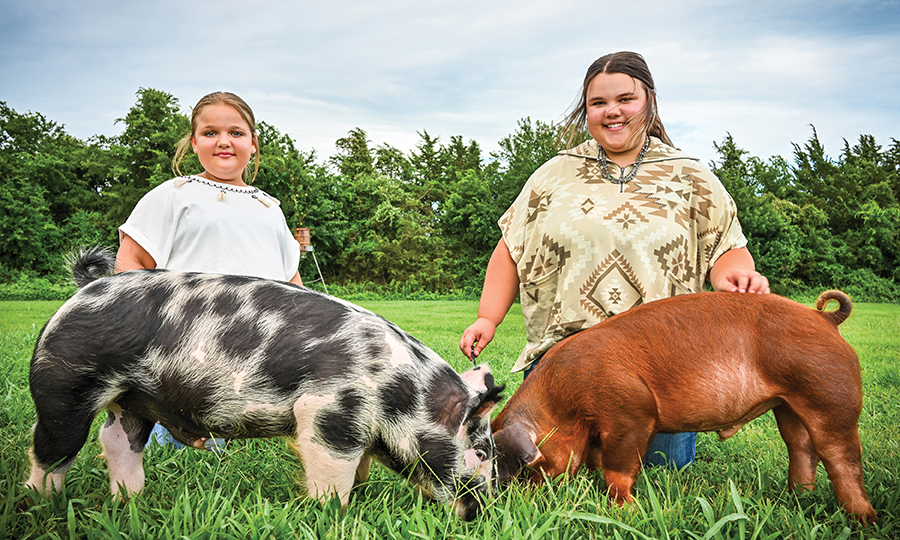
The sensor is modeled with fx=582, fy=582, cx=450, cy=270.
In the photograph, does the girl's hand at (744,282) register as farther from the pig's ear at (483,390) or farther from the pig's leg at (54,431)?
the pig's leg at (54,431)

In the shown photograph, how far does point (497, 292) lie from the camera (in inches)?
126

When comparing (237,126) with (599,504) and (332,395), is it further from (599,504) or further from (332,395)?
(599,504)

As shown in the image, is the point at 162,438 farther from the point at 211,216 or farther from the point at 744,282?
the point at 744,282

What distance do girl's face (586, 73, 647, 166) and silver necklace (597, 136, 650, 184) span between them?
0.27 ft

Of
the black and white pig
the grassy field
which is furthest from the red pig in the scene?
the black and white pig

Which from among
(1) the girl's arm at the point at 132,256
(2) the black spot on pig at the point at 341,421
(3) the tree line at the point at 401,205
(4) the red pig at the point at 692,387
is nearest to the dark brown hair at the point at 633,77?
(4) the red pig at the point at 692,387

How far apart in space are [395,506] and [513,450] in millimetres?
509

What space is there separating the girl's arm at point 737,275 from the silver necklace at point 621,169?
1.98ft

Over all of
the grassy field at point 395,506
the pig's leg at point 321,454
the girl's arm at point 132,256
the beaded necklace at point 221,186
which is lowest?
the grassy field at point 395,506

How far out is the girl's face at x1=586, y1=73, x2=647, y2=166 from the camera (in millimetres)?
2857

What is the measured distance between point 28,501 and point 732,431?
A: 2788 mm

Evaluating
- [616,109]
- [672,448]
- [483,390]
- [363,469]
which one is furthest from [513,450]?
[616,109]

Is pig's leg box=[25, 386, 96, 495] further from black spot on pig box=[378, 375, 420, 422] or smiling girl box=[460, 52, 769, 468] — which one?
smiling girl box=[460, 52, 769, 468]

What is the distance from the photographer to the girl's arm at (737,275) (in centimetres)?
245
